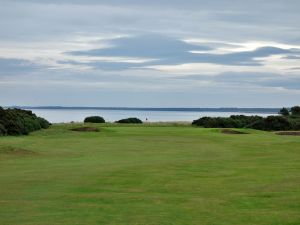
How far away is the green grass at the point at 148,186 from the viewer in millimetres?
14823

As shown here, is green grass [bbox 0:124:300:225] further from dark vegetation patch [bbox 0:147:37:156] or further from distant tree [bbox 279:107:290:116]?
distant tree [bbox 279:107:290:116]

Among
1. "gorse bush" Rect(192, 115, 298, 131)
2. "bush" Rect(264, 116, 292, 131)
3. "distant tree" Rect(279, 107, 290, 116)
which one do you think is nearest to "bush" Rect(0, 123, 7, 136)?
"gorse bush" Rect(192, 115, 298, 131)

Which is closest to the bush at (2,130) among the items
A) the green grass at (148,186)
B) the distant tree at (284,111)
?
the green grass at (148,186)

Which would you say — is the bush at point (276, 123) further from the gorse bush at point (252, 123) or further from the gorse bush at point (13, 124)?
the gorse bush at point (13, 124)

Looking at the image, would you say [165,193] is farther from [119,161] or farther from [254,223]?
[119,161]

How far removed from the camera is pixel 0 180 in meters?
21.9

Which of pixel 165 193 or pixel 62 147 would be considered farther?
pixel 62 147

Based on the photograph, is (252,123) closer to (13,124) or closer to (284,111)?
(284,111)

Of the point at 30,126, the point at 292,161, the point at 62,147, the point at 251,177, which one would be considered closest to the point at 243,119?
the point at 30,126

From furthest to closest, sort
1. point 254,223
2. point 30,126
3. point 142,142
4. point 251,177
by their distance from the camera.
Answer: point 30,126, point 142,142, point 251,177, point 254,223

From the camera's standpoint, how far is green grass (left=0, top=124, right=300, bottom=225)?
14.8 meters

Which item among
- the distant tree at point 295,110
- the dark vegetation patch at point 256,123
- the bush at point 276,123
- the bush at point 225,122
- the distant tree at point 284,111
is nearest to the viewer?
the bush at point 276,123

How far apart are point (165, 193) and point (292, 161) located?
12.6 metres

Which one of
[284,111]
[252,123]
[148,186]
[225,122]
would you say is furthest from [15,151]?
[284,111]
